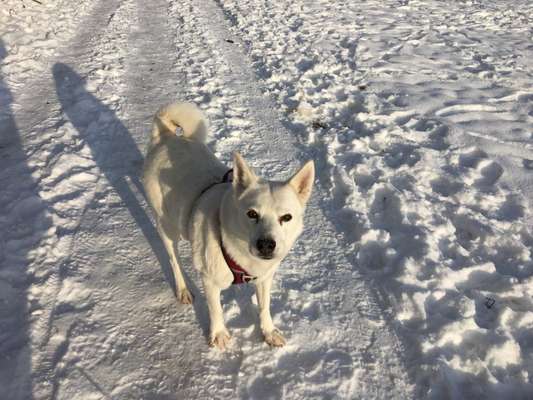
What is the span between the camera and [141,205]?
420cm

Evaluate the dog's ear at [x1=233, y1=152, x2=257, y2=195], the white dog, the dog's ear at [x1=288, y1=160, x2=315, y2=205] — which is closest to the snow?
the white dog

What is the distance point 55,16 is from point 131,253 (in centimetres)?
856

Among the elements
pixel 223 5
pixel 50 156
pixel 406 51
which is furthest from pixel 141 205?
pixel 223 5

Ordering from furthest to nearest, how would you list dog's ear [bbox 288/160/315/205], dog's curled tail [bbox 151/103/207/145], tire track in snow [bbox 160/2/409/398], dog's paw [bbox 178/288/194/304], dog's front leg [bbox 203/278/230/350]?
dog's curled tail [bbox 151/103/207/145] < dog's paw [bbox 178/288/194/304] < dog's front leg [bbox 203/278/230/350] < tire track in snow [bbox 160/2/409/398] < dog's ear [bbox 288/160/315/205]

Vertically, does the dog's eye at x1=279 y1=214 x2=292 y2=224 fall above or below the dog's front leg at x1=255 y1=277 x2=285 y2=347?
above

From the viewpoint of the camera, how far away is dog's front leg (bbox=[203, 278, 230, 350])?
2814 millimetres

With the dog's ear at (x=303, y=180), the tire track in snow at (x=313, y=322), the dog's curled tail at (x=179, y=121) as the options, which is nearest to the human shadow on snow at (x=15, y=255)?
the tire track in snow at (x=313, y=322)

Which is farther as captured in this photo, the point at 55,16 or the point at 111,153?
the point at 55,16

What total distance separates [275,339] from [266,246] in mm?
982

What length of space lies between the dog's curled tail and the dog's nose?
58.8 inches

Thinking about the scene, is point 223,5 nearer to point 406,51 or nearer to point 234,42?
point 234,42

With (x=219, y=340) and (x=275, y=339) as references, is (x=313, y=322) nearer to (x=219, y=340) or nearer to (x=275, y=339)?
(x=275, y=339)

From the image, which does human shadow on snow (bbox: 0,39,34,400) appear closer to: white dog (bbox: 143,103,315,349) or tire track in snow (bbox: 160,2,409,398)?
white dog (bbox: 143,103,315,349)

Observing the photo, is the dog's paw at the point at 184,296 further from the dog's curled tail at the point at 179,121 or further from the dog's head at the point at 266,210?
the dog's curled tail at the point at 179,121
